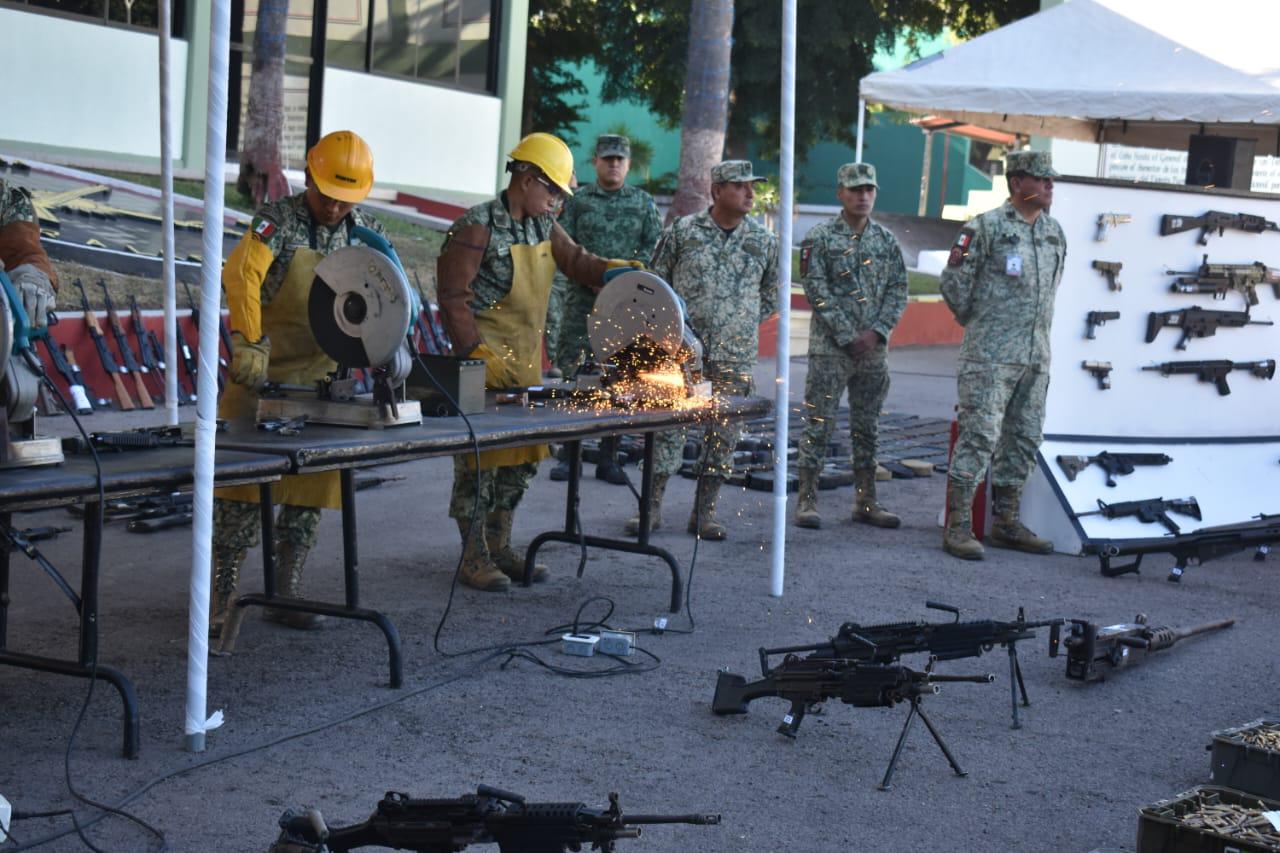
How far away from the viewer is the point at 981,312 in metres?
8.77

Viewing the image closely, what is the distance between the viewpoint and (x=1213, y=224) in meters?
9.75

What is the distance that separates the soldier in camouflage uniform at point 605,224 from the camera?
9734 millimetres

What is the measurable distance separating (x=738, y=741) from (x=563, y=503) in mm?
4578

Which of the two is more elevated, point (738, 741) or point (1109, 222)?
point (1109, 222)

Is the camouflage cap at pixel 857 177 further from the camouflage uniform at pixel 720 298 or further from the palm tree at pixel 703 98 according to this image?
the palm tree at pixel 703 98

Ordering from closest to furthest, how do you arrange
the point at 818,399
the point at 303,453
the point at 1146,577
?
the point at 303,453, the point at 1146,577, the point at 818,399

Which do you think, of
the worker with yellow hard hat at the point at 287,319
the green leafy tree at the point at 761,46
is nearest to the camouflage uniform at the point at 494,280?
the worker with yellow hard hat at the point at 287,319

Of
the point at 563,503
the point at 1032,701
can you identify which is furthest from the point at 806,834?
the point at 563,503

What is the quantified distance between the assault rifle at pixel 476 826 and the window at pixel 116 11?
16.1 metres

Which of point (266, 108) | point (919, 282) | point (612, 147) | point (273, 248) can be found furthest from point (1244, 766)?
point (919, 282)

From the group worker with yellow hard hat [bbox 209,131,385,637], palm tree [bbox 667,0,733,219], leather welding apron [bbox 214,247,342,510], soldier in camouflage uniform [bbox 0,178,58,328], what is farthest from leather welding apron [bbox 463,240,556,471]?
palm tree [bbox 667,0,733,219]

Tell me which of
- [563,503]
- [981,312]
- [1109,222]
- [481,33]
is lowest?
[563,503]

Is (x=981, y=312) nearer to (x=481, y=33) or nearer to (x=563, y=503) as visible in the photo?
(x=563, y=503)

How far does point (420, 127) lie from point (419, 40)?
5.16ft
